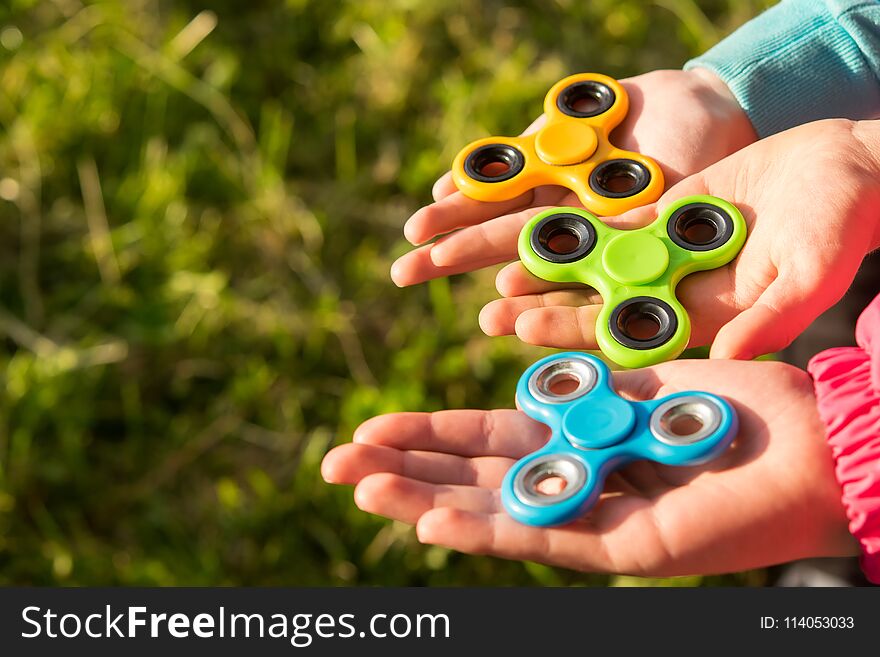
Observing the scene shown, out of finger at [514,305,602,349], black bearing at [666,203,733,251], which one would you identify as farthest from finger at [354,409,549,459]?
black bearing at [666,203,733,251]

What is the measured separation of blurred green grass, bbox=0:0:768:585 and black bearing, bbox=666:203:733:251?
1.91ft

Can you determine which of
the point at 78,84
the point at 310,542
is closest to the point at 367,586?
the point at 310,542

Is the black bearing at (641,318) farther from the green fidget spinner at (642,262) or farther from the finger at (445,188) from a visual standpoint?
the finger at (445,188)

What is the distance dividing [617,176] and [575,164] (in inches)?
3.0

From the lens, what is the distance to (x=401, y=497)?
1321 mm

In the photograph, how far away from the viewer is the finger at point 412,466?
1369mm

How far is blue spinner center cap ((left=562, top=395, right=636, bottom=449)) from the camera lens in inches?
55.7

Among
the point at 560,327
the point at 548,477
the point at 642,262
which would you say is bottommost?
the point at 548,477

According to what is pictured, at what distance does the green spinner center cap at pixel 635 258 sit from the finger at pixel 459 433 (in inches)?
11.5

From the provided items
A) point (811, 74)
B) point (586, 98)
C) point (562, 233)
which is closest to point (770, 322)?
point (562, 233)

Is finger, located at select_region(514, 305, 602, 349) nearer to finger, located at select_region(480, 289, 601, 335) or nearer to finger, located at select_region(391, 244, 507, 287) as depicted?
finger, located at select_region(480, 289, 601, 335)

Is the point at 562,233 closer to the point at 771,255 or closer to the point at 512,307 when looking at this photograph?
the point at 512,307

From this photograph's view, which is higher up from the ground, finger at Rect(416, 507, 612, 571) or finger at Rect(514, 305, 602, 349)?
finger at Rect(514, 305, 602, 349)

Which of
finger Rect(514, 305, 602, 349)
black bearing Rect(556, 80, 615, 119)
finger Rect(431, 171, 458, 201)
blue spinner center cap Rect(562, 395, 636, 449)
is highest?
black bearing Rect(556, 80, 615, 119)
